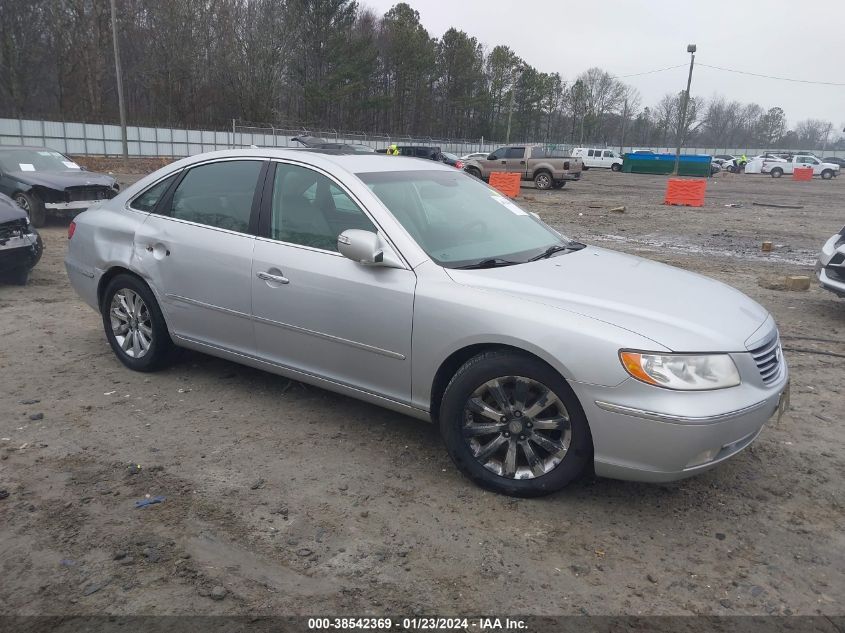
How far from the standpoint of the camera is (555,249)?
4215 millimetres

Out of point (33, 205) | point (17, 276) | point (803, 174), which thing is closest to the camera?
point (17, 276)

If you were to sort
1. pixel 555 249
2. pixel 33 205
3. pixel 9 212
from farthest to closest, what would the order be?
pixel 33 205
pixel 9 212
pixel 555 249

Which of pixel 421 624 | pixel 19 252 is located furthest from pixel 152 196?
pixel 421 624

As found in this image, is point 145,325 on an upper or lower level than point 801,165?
lower

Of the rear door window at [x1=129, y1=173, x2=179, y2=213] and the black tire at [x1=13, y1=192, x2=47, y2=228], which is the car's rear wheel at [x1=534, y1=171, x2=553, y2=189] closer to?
the black tire at [x1=13, y1=192, x2=47, y2=228]

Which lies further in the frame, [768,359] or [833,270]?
[833,270]

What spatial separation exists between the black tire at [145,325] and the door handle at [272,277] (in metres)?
1.10

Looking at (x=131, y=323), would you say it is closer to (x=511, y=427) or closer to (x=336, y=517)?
(x=336, y=517)

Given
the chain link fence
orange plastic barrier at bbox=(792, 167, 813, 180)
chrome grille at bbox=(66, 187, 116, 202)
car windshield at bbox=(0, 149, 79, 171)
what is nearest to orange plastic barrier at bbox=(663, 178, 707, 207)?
the chain link fence

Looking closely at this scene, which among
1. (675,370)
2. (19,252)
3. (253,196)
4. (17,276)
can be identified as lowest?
(17,276)

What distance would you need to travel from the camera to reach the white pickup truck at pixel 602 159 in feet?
173

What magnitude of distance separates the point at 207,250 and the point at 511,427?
2.33m

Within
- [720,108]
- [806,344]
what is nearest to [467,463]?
[806,344]

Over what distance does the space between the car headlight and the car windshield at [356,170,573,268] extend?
1057 millimetres
